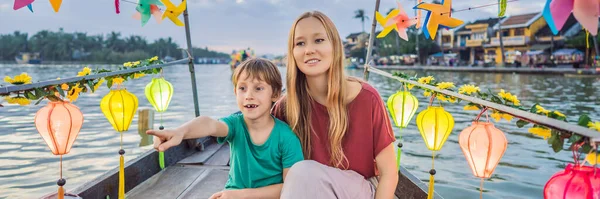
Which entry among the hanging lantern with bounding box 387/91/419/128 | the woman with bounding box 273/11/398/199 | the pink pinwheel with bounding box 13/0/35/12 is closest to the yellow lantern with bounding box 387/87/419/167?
the hanging lantern with bounding box 387/91/419/128

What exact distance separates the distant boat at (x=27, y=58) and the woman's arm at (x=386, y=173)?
82.6 meters

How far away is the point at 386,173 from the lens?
1.87 m

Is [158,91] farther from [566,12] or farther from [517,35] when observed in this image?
[517,35]

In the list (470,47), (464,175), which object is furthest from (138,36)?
(464,175)

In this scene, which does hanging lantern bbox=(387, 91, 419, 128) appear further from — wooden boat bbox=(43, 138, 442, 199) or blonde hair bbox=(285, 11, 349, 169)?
blonde hair bbox=(285, 11, 349, 169)

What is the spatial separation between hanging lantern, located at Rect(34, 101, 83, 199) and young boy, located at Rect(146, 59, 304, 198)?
659mm


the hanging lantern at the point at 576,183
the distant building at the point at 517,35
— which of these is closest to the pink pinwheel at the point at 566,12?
the hanging lantern at the point at 576,183

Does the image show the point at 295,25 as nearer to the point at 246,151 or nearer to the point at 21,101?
the point at 246,151

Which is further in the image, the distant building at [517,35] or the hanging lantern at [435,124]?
the distant building at [517,35]

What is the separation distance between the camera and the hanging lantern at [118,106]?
2.54m

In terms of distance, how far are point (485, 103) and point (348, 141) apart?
0.62m

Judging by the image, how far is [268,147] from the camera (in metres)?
1.88

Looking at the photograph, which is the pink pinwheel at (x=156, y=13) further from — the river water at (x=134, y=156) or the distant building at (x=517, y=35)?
the distant building at (x=517, y=35)

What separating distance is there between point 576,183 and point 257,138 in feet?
3.88
